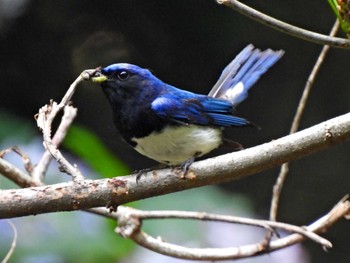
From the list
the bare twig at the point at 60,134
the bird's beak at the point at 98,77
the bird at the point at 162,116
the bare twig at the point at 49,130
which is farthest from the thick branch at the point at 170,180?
the bare twig at the point at 60,134

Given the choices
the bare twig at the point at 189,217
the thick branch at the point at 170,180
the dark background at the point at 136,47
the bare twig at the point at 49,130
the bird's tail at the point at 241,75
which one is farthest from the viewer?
the dark background at the point at 136,47

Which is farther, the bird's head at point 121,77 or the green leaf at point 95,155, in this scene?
the green leaf at point 95,155

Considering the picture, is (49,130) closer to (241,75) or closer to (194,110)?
(194,110)

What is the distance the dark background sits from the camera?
384 cm

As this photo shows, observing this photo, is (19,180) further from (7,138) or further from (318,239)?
(318,239)

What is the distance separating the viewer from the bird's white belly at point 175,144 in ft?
7.81

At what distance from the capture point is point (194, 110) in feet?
8.41

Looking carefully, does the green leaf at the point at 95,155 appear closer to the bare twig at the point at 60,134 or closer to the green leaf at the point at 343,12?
the bare twig at the point at 60,134

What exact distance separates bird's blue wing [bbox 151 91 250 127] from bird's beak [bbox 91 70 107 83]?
19 cm

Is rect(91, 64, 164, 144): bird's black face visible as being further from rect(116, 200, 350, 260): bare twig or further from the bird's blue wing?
rect(116, 200, 350, 260): bare twig

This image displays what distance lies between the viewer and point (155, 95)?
2.57m

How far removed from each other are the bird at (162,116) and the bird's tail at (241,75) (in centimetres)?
15

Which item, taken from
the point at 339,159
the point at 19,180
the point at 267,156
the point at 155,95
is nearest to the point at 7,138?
the point at 19,180

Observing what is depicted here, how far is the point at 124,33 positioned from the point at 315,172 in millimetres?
1449
